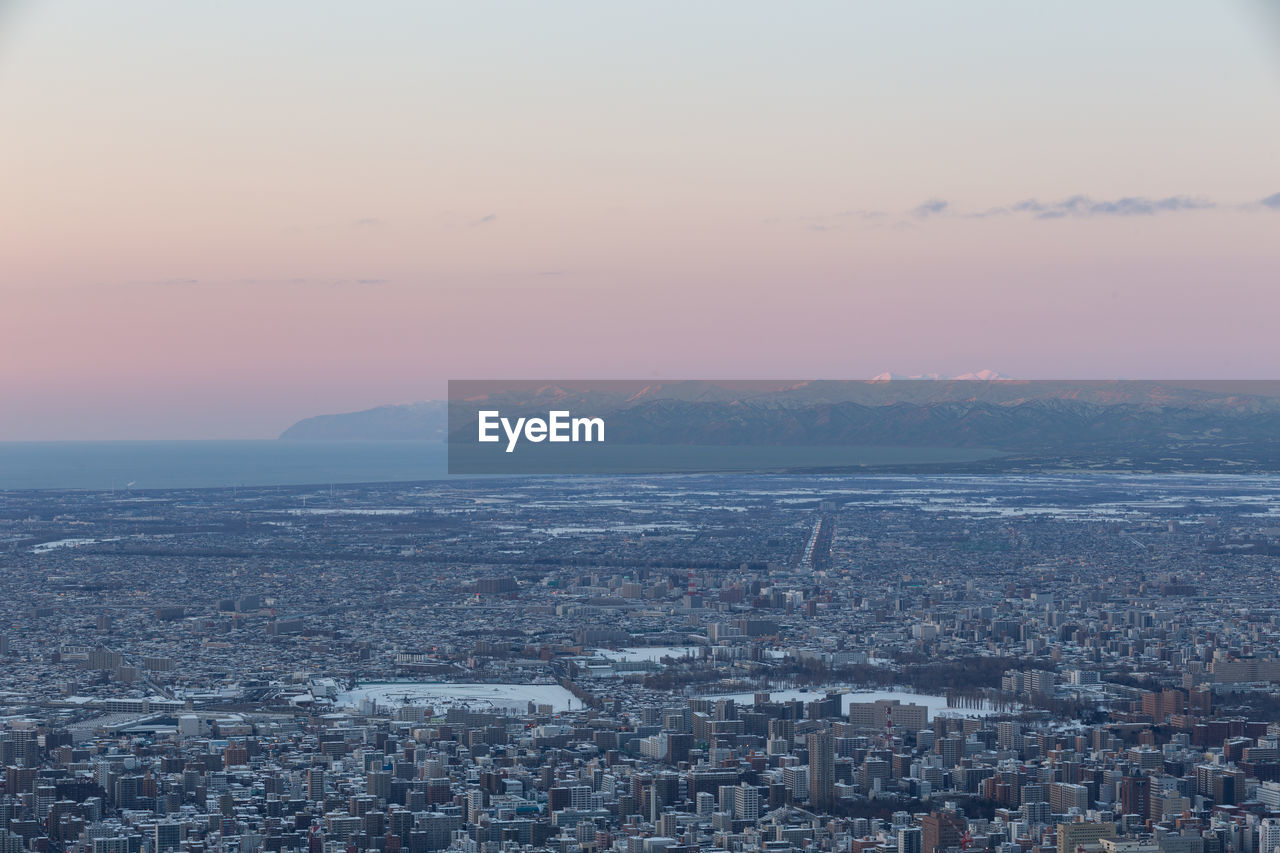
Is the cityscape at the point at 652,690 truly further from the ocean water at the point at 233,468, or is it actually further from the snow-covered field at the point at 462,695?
the ocean water at the point at 233,468

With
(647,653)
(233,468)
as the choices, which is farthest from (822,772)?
(233,468)

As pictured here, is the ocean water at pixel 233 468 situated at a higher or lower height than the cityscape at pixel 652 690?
higher

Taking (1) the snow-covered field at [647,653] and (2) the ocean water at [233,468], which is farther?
(2) the ocean water at [233,468]

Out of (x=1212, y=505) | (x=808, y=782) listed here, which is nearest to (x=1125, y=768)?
(x=808, y=782)

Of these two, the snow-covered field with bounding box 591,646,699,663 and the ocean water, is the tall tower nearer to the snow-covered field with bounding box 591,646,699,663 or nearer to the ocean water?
the snow-covered field with bounding box 591,646,699,663

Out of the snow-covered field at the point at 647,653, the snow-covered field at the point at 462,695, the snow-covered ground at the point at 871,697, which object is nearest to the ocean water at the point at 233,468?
the snow-covered field at the point at 647,653

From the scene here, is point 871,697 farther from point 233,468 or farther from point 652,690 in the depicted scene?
point 233,468

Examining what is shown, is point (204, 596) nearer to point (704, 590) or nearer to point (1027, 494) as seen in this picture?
point (704, 590)
